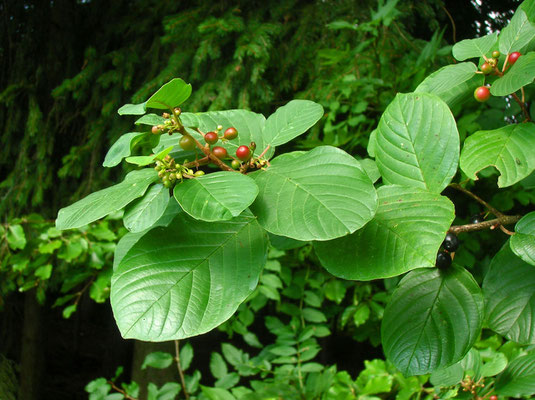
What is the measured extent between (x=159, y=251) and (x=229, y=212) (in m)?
0.11

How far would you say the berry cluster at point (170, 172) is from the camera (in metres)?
Answer: 0.47

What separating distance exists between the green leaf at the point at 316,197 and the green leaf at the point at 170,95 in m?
0.12

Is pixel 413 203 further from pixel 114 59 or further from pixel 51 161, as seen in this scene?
pixel 51 161

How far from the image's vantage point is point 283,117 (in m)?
0.58

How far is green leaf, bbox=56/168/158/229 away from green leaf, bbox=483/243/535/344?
0.42m

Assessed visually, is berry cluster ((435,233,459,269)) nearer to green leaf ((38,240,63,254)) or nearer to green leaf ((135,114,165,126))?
green leaf ((135,114,165,126))

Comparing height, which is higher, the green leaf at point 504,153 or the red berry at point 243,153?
the red berry at point 243,153

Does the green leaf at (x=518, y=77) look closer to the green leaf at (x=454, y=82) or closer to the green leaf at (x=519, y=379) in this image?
the green leaf at (x=454, y=82)

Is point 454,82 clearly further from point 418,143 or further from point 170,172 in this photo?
point 170,172

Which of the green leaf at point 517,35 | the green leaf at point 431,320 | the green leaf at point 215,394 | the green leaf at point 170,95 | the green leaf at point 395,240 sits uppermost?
the green leaf at point 517,35

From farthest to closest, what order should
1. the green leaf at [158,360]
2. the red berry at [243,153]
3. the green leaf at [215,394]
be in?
the green leaf at [158,360]
the green leaf at [215,394]
the red berry at [243,153]

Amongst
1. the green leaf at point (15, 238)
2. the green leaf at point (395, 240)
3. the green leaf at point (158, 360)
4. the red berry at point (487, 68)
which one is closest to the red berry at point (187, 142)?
the green leaf at point (395, 240)

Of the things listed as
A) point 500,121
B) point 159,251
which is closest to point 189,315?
point 159,251

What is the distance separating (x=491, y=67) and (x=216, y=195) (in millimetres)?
422
